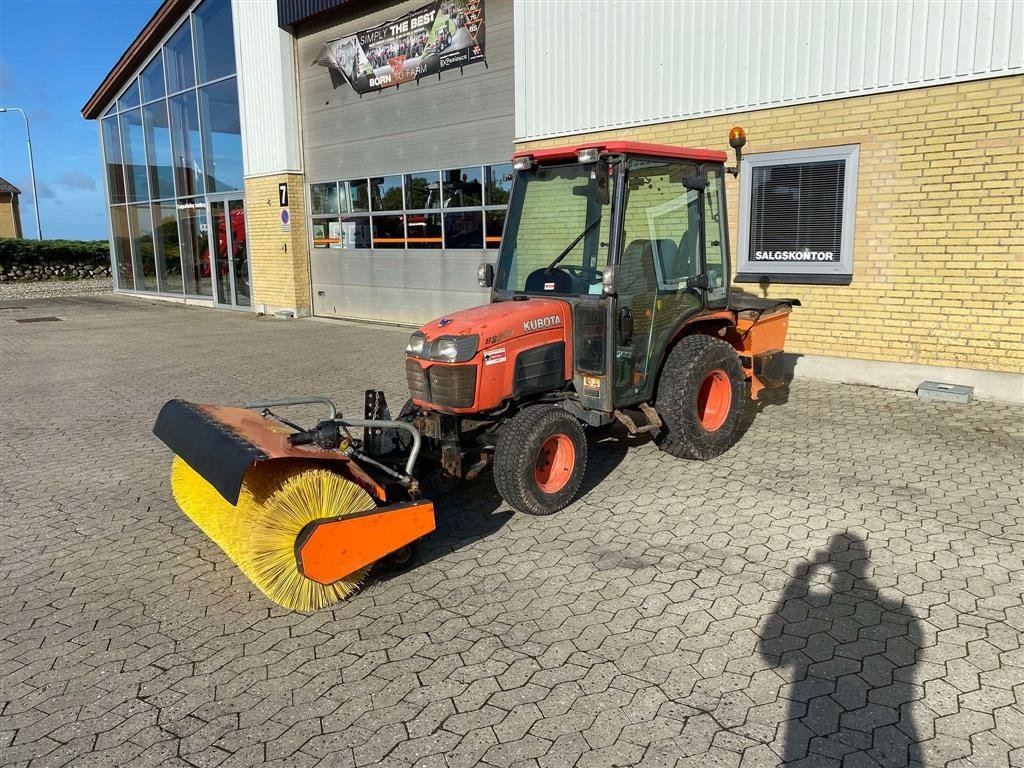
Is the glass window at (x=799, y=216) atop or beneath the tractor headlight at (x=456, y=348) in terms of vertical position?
atop

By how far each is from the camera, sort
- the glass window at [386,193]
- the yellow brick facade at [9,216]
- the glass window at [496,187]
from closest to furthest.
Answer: the glass window at [496,187], the glass window at [386,193], the yellow brick facade at [9,216]

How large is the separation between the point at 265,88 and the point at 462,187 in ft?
20.0

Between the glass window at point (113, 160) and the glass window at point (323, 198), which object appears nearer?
the glass window at point (323, 198)

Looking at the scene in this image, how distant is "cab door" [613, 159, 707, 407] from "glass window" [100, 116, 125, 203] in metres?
21.4

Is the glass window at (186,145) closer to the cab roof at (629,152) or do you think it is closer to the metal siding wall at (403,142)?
the metal siding wall at (403,142)

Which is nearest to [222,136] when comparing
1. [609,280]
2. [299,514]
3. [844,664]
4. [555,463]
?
[609,280]

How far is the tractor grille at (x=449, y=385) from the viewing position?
4582 millimetres

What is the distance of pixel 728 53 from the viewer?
884cm

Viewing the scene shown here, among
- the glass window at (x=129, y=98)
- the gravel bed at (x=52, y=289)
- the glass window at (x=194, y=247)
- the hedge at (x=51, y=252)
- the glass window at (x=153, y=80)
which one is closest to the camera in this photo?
the glass window at (x=194, y=247)

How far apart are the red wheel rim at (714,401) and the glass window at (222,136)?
14658mm

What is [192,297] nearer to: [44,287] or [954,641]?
[44,287]

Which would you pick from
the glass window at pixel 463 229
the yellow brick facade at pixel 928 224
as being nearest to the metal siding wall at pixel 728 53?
the yellow brick facade at pixel 928 224

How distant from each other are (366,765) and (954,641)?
98.5 inches

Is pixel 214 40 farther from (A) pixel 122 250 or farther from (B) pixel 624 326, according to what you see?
(B) pixel 624 326
